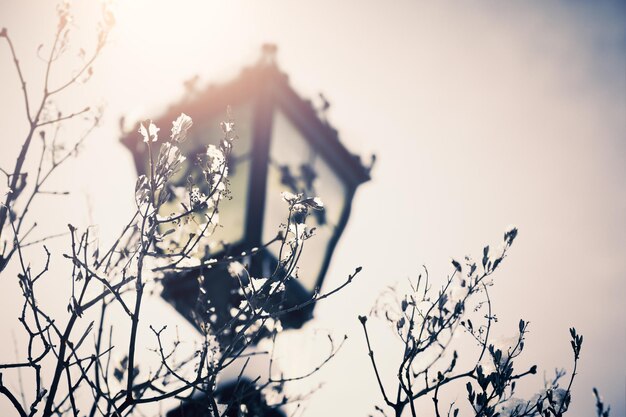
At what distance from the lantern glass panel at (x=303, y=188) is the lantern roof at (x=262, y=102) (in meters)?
0.11

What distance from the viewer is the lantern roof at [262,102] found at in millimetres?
3900

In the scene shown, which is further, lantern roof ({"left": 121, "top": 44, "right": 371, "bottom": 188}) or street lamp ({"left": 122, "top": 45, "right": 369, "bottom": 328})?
lantern roof ({"left": 121, "top": 44, "right": 371, "bottom": 188})

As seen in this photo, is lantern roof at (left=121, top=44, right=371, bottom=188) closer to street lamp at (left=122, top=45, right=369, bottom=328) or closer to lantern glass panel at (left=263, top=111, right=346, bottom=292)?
street lamp at (left=122, top=45, right=369, bottom=328)

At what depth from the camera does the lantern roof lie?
390 cm

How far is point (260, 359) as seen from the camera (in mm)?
3410

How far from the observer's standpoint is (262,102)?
3.85m

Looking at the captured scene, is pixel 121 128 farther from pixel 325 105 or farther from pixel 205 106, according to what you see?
pixel 325 105

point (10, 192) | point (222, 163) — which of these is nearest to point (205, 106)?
point (10, 192)

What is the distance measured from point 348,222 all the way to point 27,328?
3.32 meters

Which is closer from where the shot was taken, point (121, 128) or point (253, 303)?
point (253, 303)

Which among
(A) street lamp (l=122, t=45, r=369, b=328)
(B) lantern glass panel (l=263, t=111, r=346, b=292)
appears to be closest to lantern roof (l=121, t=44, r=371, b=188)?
(A) street lamp (l=122, t=45, r=369, b=328)

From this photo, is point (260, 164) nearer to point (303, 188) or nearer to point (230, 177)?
point (230, 177)

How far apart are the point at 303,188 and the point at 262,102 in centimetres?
87

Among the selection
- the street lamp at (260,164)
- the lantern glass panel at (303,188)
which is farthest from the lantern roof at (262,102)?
the lantern glass panel at (303,188)
